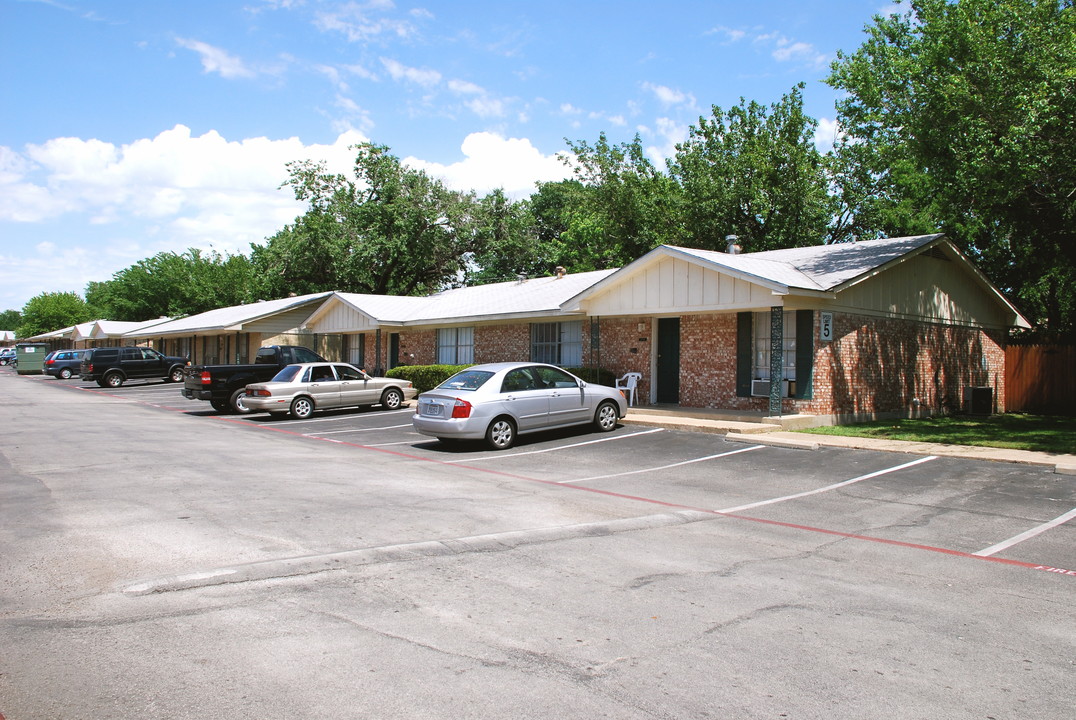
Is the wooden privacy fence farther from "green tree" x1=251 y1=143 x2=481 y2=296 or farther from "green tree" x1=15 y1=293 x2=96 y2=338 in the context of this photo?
"green tree" x1=15 y1=293 x2=96 y2=338

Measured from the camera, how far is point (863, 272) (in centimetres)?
1655

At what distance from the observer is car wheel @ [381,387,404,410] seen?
21844 mm

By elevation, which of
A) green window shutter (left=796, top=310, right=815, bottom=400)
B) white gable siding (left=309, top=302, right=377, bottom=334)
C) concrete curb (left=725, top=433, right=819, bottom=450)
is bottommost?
concrete curb (left=725, top=433, right=819, bottom=450)

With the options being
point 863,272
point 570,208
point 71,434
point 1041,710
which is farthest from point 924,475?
point 570,208

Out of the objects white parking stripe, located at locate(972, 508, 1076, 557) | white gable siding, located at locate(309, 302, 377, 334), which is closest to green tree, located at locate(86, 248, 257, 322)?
white gable siding, located at locate(309, 302, 377, 334)

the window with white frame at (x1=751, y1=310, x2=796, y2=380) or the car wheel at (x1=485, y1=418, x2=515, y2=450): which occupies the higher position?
the window with white frame at (x1=751, y1=310, x2=796, y2=380)

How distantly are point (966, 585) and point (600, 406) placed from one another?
9921 mm

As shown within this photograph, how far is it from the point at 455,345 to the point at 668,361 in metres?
9.54

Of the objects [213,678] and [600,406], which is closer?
[213,678]

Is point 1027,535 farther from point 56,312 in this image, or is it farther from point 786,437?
point 56,312

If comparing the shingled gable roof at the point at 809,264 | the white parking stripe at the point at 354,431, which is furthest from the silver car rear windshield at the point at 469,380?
the shingled gable roof at the point at 809,264

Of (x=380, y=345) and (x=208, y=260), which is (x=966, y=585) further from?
(x=208, y=260)

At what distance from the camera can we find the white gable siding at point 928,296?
17516mm

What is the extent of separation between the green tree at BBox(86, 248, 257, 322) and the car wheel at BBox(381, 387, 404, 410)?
44158 mm
